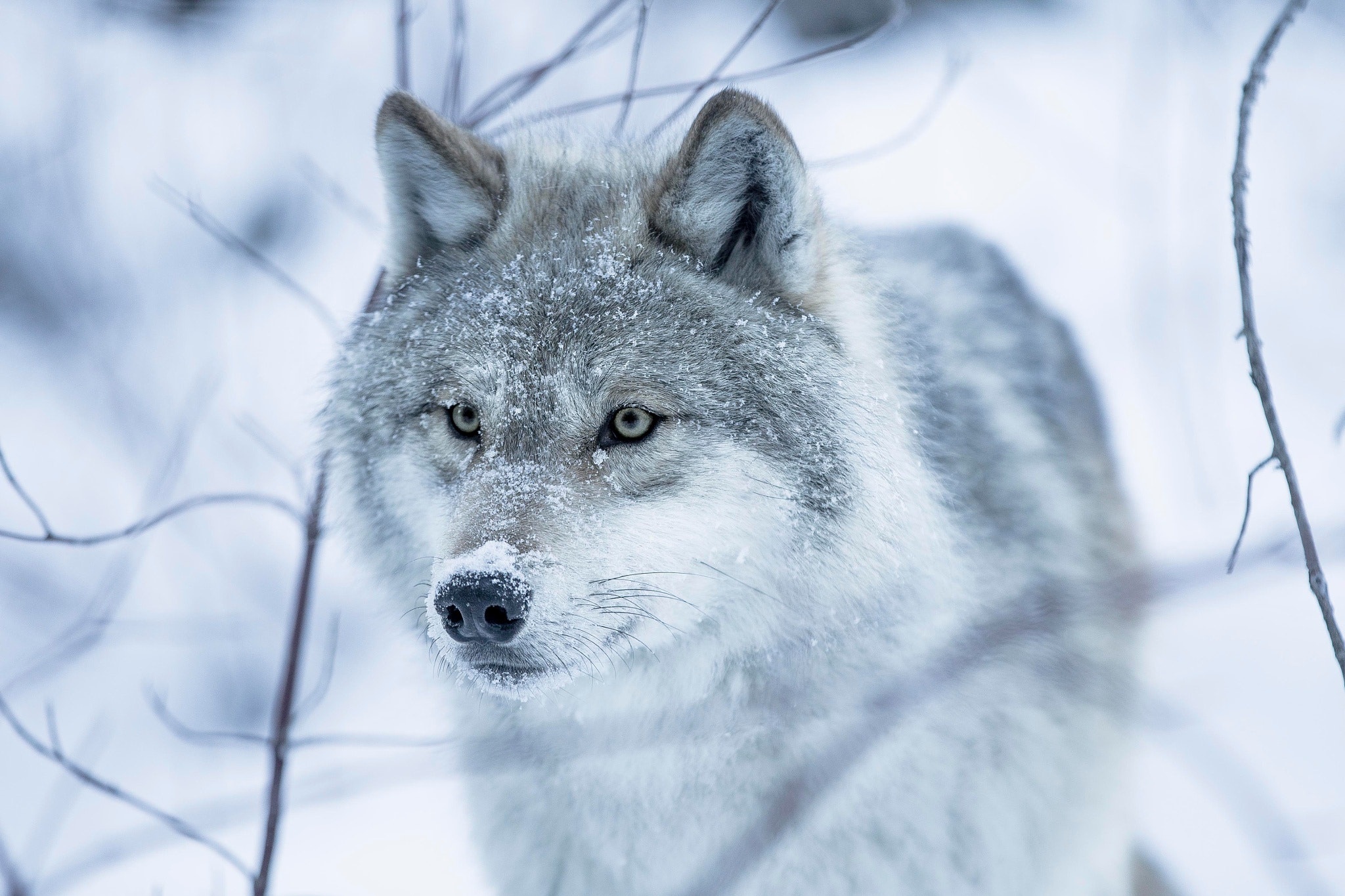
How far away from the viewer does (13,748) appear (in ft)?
13.9

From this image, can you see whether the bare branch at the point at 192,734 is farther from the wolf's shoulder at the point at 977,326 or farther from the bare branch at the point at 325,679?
the wolf's shoulder at the point at 977,326

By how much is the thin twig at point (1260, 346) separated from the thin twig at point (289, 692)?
2025 mm

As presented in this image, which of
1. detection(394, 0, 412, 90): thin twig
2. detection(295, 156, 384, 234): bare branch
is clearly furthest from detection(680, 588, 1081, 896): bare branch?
detection(295, 156, 384, 234): bare branch

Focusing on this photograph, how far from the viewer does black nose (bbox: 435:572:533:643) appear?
1.91 metres

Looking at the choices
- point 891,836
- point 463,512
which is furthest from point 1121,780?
point 463,512

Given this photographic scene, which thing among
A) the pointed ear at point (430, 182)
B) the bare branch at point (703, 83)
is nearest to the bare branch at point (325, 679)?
the pointed ear at point (430, 182)

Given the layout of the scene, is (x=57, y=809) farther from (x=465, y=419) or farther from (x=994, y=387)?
(x=994, y=387)

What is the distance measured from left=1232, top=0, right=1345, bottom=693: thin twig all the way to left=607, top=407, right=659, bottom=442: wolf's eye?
116 centimetres

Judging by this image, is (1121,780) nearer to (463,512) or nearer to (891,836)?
(891,836)

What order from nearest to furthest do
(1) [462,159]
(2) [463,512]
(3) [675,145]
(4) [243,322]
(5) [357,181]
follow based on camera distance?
(2) [463,512] < (1) [462,159] < (3) [675,145] < (4) [243,322] < (5) [357,181]

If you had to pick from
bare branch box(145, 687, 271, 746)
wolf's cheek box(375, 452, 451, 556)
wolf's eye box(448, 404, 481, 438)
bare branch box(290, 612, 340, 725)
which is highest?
wolf's eye box(448, 404, 481, 438)

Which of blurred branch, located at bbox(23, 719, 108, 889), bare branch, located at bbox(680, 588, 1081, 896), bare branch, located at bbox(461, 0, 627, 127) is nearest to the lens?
bare branch, located at bbox(680, 588, 1081, 896)

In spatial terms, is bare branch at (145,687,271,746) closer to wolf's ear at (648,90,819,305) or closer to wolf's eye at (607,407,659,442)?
wolf's eye at (607,407,659,442)

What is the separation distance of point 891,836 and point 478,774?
1.06 m
